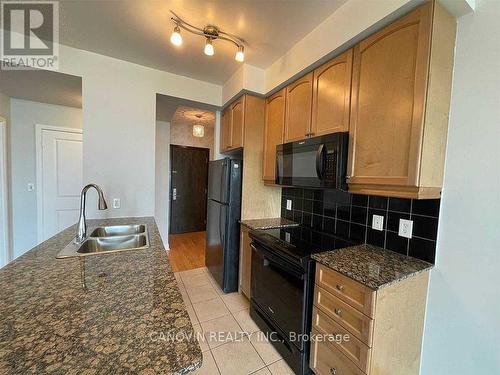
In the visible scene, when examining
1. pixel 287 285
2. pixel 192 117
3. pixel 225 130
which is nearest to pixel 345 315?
pixel 287 285

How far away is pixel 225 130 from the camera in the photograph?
9.15 feet

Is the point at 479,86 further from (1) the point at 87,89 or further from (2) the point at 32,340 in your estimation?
(1) the point at 87,89

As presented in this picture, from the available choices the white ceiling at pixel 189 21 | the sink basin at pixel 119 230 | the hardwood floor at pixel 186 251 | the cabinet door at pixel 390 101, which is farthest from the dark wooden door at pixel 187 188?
the cabinet door at pixel 390 101

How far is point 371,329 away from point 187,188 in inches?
171

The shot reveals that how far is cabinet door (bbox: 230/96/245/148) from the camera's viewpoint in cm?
233

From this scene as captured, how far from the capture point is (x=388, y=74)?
3.93 feet

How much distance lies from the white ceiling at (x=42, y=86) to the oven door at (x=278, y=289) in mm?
2454

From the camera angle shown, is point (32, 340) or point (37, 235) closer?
point (32, 340)

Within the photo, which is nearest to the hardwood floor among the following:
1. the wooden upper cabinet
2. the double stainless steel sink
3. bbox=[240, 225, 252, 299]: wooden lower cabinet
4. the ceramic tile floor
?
the ceramic tile floor

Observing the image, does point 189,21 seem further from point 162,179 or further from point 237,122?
point 162,179

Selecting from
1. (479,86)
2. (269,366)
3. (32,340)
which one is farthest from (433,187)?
(32,340)

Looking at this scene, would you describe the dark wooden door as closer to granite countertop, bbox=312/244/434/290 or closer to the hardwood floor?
the hardwood floor

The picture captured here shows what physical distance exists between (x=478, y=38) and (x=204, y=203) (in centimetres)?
475

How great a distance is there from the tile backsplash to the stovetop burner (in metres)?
0.12
